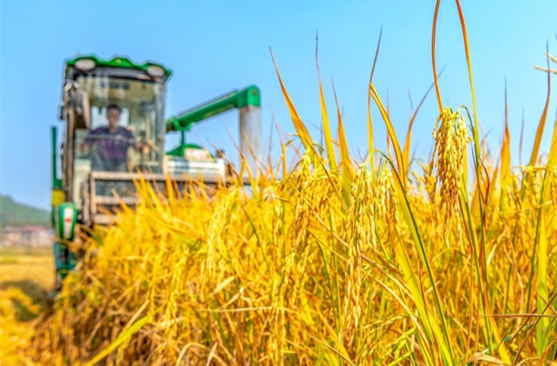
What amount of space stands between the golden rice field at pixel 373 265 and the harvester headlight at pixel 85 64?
432 cm

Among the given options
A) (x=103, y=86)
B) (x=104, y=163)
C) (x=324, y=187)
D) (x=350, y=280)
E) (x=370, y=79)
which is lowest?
(x=350, y=280)

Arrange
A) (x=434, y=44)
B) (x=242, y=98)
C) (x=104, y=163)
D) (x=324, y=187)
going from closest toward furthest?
(x=434, y=44)
(x=324, y=187)
(x=104, y=163)
(x=242, y=98)

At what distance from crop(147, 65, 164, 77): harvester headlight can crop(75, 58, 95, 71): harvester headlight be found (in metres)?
0.61

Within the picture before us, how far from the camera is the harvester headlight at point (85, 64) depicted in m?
6.12

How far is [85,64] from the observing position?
6.16 m

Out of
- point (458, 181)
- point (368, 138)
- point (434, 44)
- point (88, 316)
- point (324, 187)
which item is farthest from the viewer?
point (88, 316)

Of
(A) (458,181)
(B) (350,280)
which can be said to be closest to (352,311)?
(B) (350,280)

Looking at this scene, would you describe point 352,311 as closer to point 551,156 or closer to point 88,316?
point 551,156

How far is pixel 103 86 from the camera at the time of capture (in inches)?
247

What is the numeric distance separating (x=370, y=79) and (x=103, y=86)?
A: 5912 mm

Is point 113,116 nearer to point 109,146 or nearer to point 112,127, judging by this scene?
point 112,127

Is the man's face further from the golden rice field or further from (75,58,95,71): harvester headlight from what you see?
the golden rice field

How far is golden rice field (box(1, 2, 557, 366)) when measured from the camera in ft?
2.13

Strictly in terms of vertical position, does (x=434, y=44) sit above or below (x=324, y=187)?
above
